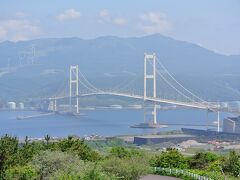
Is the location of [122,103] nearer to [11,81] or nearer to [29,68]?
[11,81]

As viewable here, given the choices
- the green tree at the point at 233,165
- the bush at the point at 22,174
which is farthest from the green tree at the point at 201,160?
the bush at the point at 22,174

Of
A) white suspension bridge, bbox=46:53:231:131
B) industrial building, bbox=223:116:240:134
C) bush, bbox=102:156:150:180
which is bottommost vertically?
industrial building, bbox=223:116:240:134

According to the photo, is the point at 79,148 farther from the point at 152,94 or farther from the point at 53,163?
the point at 152,94

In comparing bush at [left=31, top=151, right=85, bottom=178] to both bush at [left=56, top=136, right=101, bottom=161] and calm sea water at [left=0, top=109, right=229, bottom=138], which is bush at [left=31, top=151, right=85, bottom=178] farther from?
calm sea water at [left=0, top=109, right=229, bottom=138]

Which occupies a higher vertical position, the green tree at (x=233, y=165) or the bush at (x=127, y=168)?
the bush at (x=127, y=168)

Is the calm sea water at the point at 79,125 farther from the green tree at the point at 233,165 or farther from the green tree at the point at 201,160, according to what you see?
the green tree at the point at 233,165

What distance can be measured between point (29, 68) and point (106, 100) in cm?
2700

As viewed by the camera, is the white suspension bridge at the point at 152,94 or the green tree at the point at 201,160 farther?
the white suspension bridge at the point at 152,94

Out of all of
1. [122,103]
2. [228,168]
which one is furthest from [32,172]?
[122,103]

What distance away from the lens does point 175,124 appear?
109 ft

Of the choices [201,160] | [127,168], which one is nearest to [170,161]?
[201,160]

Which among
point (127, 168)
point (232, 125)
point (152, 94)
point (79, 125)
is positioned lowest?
point (79, 125)

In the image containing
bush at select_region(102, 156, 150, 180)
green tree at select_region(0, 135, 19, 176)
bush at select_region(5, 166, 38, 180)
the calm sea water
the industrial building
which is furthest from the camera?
the calm sea water

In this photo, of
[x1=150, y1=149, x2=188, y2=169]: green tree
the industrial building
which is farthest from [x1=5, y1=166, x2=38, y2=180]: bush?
the industrial building
